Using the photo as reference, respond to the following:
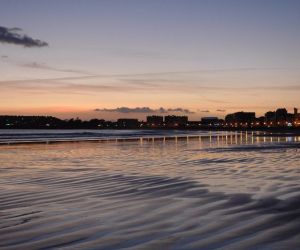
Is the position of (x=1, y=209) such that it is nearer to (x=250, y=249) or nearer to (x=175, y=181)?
(x=250, y=249)

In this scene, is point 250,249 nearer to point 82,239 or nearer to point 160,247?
point 160,247

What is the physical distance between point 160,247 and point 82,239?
114 cm

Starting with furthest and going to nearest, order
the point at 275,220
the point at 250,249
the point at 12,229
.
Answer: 1. the point at 275,220
2. the point at 12,229
3. the point at 250,249

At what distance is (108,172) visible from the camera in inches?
607

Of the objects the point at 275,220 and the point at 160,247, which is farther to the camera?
the point at 275,220

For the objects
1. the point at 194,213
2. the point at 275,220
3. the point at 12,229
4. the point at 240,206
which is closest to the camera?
the point at 12,229

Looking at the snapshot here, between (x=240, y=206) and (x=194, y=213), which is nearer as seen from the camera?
(x=194, y=213)

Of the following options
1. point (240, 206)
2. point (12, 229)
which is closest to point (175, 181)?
point (240, 206)

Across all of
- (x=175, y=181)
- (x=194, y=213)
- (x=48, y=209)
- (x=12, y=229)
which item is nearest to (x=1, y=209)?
(x=48, y=209)

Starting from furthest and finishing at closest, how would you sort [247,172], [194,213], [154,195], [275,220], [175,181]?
[247,172]
[175,181]
[154,195]
[194,213]
[275,220]

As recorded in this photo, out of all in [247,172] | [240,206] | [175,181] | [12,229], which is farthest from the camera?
[247,172]

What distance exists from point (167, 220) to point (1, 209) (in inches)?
127

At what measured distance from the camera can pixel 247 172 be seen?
15102 millimetres

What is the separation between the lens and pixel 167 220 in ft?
24.0
